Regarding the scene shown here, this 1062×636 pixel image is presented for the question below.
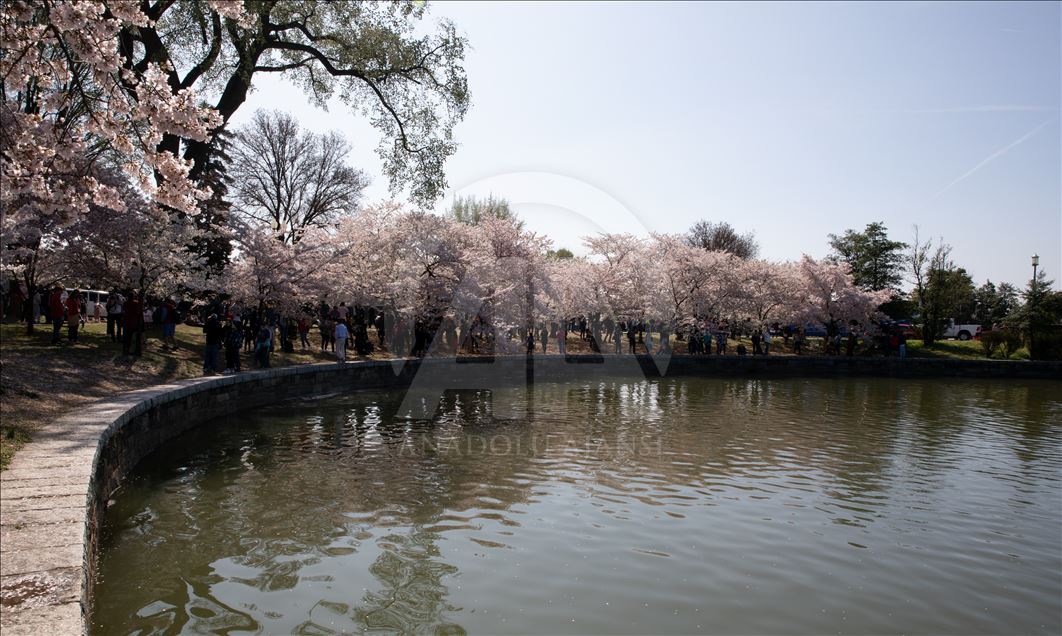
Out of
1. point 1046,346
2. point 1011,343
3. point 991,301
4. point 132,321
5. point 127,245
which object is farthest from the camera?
point 991,301

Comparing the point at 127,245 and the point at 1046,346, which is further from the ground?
the point at 127,245

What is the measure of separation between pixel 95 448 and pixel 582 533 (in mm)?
6088

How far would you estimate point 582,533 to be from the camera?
26.2 feet

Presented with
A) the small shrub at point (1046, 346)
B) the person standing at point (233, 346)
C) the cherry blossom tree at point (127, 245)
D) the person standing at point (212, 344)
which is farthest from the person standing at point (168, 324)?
the small shrub at point (1046, 346)

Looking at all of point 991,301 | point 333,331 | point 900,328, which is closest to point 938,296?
point 900,328

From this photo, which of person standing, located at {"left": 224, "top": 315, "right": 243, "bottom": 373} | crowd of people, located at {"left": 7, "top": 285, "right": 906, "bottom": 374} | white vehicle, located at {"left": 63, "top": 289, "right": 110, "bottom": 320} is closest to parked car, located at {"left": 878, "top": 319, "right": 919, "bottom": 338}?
crowd of people, located at {"left": 7, "top": 285, "right": 906, "bottom": 374}

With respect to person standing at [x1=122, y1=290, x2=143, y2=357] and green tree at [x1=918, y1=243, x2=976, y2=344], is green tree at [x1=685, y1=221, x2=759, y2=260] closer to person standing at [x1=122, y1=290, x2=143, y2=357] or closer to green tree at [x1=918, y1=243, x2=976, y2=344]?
green tree at [x1=918, y1=243, x2=976, y2=344]

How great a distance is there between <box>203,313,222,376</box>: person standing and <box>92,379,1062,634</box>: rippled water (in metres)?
3.75

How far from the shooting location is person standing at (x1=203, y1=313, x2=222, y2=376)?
17.7 meters

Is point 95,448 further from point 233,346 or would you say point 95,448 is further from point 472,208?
point 472,208

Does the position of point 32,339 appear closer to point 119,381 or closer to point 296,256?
point 119,381

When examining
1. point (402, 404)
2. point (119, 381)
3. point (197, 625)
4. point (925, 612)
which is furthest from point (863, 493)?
point (119, 381)

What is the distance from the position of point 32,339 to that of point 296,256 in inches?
325

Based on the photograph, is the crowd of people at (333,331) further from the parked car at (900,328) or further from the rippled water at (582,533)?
the rippled water at (582,533)
